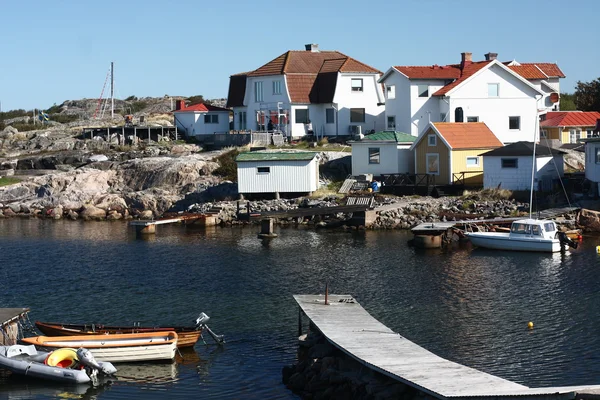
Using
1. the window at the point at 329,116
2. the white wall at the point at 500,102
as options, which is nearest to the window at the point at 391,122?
the window at the point at 329,116

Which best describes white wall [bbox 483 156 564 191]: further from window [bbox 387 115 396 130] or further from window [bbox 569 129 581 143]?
window [bbox 387 115 396 130]

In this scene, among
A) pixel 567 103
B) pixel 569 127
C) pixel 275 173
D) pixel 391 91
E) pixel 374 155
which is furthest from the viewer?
pixel 567 103

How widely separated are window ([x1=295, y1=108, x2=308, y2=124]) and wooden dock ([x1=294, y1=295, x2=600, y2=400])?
149 ft

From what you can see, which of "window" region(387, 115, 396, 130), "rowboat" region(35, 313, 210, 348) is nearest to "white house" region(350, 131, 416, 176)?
"window" region(387, 115, 396, 130)

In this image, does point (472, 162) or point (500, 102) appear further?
point (500, 102)

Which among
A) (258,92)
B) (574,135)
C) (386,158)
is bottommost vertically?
(386,158)

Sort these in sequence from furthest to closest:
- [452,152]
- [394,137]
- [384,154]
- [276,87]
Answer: [276,87] → [384,154] → [394,137] → [452,152]

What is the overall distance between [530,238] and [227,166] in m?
27.9

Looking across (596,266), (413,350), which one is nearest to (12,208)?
(596,266)

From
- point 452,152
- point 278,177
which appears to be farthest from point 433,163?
point 278,177

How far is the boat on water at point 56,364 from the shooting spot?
25.8 metres

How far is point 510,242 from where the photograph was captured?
46.6m

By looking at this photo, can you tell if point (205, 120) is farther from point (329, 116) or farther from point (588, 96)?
point (588, 96)

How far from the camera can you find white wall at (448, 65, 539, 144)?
6862 centimetres
